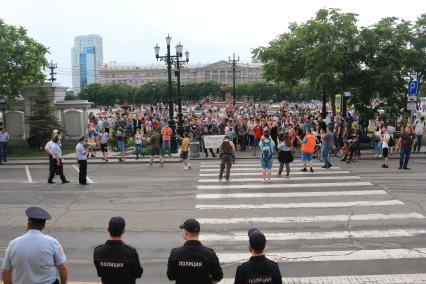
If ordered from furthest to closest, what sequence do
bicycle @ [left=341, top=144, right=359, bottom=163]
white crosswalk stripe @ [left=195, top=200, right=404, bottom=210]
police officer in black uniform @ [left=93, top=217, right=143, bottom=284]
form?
bicycle @ [left=341, top=144, right=359, bottom=163] < white crosswalk stripe @ [left=195, top=200, right=404, bottom=210] < police officer in black uniform @ [left=93, top=217, right=143, bottom=284]

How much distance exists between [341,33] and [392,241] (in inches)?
746

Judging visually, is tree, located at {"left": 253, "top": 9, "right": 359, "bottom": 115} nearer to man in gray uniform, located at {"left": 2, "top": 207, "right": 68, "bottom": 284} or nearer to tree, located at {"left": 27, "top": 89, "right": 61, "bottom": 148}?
tree, located at {"left": 27, "top": 89, "right": 61, "bottom": 148}

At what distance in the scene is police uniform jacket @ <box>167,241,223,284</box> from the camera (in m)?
4.89

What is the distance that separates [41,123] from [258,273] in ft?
87.0

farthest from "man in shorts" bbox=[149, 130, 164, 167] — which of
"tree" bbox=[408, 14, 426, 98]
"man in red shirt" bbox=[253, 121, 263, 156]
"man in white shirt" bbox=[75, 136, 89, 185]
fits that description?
"tree" bbox=[408, 14, 426, 98]

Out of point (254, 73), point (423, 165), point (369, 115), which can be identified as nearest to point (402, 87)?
point (369, 115)

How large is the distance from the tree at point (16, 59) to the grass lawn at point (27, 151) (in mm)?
2918

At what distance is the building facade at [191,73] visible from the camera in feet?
579

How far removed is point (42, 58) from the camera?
89.3ft

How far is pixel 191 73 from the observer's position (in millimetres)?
180875

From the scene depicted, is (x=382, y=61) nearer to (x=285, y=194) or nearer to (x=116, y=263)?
(x=285, y=194)

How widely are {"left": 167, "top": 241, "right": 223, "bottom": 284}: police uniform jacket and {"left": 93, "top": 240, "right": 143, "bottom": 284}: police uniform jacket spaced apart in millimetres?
410

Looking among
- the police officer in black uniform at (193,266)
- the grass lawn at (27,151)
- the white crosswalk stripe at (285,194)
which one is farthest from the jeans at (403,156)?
the grass lawn at (27,151)

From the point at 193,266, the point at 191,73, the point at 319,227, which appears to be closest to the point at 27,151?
the point at 319,227
